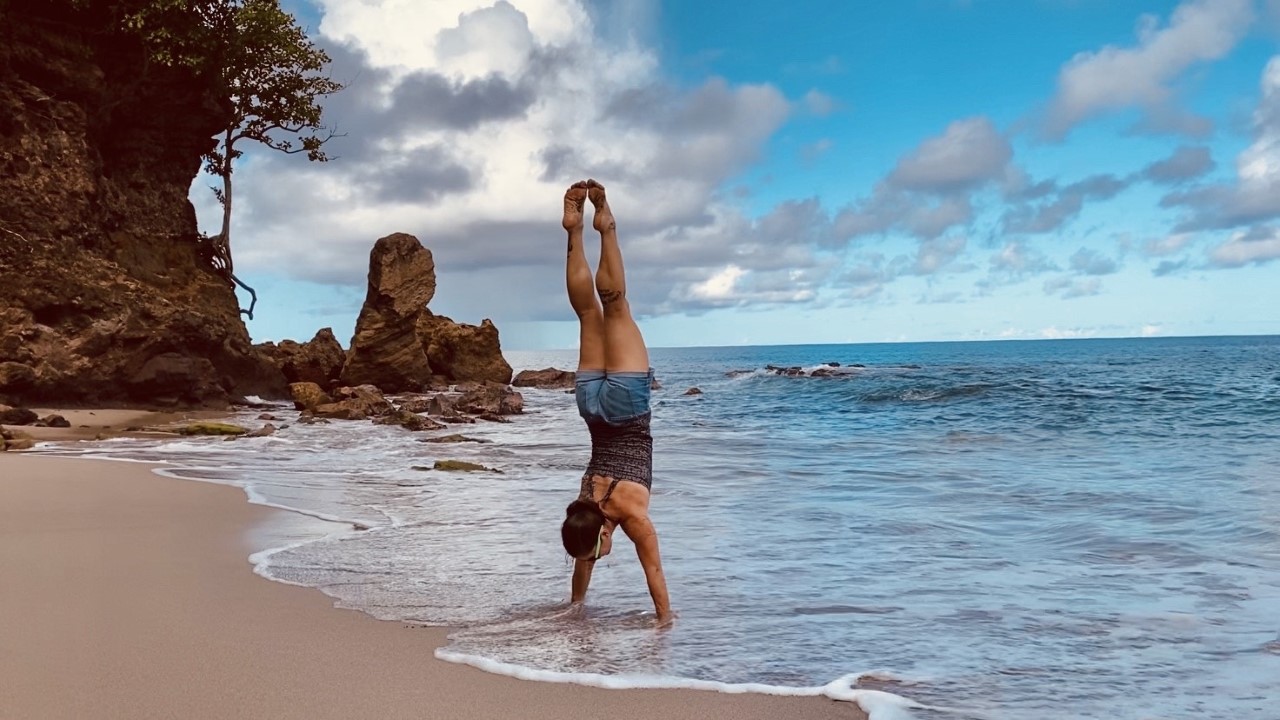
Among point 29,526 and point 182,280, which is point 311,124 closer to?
point 182,280

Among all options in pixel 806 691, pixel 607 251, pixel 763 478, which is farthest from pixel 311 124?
pixel 806 691

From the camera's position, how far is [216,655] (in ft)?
14.1

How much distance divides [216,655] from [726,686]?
230 cm

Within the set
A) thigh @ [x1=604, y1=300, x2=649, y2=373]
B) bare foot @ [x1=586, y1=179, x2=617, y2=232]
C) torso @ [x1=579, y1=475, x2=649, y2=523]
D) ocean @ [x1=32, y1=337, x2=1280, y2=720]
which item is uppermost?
bare foot @ [x1=586, y1=179, x2=617, y2=232]

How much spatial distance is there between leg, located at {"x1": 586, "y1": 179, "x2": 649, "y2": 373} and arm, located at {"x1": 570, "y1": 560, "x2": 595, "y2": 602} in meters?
1.19

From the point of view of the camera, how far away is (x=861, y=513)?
9.38 metres

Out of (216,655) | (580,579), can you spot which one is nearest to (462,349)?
(580,579)

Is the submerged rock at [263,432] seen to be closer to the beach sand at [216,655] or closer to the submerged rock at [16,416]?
the submerged rock at [16,416]

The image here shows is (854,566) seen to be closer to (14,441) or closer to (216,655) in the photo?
(216,655)

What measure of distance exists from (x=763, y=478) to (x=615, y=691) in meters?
8.88

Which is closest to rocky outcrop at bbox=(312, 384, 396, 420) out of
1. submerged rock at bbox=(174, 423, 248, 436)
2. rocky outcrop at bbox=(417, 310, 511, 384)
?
submerged rock at bbox=(174, 423, 248, 436)

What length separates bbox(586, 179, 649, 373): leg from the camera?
517 cm

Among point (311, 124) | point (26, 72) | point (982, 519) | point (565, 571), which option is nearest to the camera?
point (565, 571)

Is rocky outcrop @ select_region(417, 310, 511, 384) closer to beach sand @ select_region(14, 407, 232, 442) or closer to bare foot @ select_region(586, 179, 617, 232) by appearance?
beach sand @ select_region(14, 407, 232, 442)
